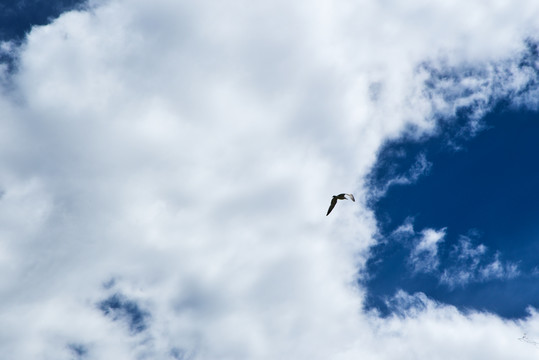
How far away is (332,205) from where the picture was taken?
72312mm
